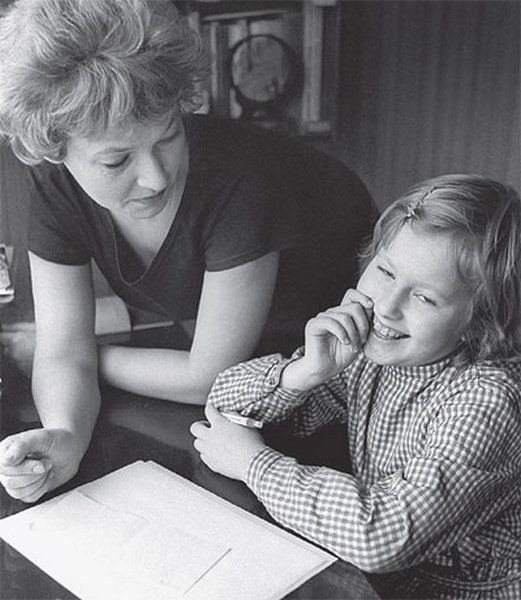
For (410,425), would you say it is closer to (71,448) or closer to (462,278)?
(462,278)

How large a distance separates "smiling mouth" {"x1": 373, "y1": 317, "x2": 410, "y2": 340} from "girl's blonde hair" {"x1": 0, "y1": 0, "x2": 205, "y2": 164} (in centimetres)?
38

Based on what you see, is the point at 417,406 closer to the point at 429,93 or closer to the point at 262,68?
the point at 262,68

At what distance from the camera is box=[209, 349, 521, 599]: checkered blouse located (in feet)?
2.81

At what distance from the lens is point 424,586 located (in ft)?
3.21

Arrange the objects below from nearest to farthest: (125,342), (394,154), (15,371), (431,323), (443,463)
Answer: (443,463) < (431,323) < (15,371) < (125,342) < (394,154)

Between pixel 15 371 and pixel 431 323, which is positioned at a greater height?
pixel 431 323

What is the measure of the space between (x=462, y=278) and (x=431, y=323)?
7 cm

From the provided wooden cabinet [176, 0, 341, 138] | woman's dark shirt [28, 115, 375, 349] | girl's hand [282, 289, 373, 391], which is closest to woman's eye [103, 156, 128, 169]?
woman's dark shirt [28, 115, 375, 349]

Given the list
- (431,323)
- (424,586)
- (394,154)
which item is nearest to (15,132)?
(431,323)

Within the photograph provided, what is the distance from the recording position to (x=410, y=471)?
890mm

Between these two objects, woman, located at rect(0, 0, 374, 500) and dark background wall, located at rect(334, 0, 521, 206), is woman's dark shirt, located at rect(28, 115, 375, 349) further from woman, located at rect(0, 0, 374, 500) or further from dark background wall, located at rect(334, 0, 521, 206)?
dark background wall, located at rect(334, 0, 521, 206)

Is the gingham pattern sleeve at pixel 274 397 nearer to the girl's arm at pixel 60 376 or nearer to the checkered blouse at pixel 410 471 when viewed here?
the checkered blouse at pixel 410 471

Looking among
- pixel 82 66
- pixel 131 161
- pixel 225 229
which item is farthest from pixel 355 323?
pixel 82 66

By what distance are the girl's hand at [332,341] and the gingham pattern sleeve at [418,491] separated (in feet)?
0.44
